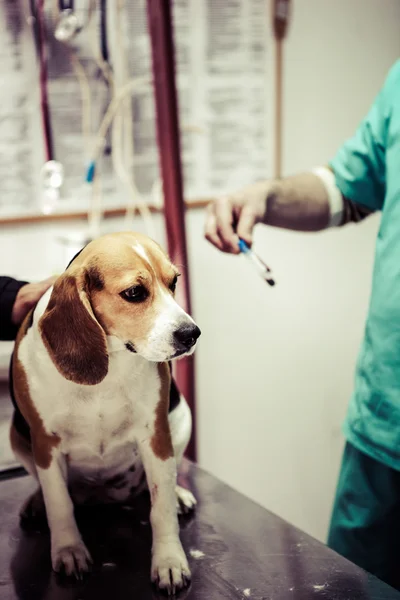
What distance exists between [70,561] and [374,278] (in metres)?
0.63

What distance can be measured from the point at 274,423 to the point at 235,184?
2.29 ft

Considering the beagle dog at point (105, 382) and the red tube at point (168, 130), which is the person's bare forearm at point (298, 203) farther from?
the beagle dog at point (105, 382)

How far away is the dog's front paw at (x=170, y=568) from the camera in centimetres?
68

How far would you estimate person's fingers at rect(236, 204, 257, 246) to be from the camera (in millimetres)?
946

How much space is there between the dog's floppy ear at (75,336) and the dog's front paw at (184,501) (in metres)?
0.28

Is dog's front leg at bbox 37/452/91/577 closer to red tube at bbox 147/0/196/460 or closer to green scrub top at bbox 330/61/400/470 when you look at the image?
green scrub top at bbox 330/61/400/470

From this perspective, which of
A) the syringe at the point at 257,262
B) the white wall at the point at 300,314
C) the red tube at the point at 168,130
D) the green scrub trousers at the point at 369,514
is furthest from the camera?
the white wall at the point at 300,314

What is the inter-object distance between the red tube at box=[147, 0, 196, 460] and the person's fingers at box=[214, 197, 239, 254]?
0.97 feet

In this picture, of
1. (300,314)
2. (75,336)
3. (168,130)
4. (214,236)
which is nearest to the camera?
(75,336)

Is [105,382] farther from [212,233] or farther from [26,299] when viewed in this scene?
[212,233]

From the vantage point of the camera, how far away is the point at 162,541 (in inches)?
28.1

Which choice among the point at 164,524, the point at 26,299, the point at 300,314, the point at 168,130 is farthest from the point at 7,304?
the point at 300,314

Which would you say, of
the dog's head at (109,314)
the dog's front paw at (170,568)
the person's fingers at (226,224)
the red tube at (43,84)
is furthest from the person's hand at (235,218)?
the red tube at (43,84)

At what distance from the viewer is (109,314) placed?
658 millimetres
